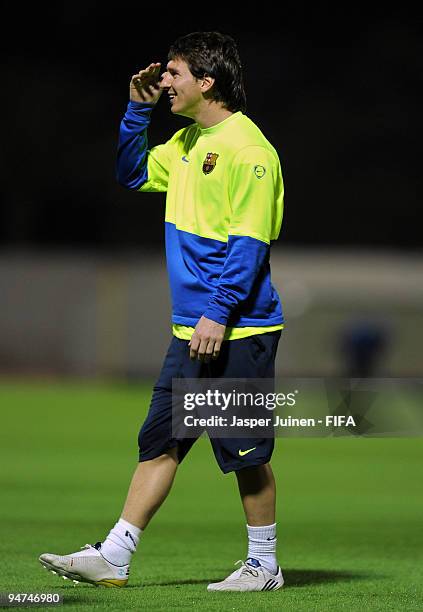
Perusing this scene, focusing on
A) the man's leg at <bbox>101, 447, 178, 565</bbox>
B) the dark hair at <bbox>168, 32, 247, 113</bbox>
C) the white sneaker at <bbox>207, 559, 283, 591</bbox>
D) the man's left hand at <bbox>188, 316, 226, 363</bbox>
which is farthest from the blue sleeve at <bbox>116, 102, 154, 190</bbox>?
the white sneaker at <bbox>207, 559, 283, 591</bbox>

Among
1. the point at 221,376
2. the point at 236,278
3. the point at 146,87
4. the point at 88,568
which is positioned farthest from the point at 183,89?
the point at 88,568

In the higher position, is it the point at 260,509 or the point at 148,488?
the point at 148,488

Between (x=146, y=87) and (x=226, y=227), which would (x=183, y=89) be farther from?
(x=226, y=227)

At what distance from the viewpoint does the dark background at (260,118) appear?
2825cm

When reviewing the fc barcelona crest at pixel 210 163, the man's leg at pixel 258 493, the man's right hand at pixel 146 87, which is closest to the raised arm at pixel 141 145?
the man's right hand at pixel 146 87

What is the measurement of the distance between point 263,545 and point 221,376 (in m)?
0.72

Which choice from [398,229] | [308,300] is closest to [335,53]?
[398,229]

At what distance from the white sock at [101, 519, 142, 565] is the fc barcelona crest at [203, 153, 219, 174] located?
4.71 ft

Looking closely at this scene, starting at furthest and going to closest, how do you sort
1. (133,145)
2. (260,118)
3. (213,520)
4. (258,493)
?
(260,118), (213,520), (133,145), (258,493)

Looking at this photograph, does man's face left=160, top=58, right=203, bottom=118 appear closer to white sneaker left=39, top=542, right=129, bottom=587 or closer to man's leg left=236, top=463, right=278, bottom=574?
man's leg left=236, top=463, right=278, bottom=574

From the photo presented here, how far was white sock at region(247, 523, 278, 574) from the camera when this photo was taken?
5.48 metres

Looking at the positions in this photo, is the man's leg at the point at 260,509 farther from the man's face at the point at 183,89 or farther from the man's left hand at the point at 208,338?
the man's face at the point at 183,89

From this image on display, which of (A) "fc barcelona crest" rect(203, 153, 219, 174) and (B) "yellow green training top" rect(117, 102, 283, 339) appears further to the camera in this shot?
(A) "fc barcelona crest" rect(203, 153, 219, 174)

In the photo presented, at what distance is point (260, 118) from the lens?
28.4 m
